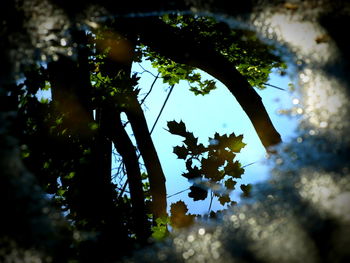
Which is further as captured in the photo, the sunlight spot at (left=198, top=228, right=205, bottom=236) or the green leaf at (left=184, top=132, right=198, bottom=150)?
the green leaf at (left=184, top=132, right=198, bottom=150)

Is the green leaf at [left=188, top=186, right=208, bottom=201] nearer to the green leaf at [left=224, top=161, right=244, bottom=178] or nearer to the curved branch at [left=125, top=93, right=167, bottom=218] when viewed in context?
the green leaf at [left=224, top=161, right=244, bottom=178]

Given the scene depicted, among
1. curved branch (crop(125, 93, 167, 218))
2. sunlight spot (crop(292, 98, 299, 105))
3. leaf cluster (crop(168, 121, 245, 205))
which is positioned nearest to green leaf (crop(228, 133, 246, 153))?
leaf cluster (crop(168, 121, 245, 205))

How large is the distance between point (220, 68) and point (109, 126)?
5.68 feet

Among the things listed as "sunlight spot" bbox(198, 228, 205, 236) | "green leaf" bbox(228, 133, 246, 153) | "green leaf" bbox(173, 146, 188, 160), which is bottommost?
"sunlight spot" bbox(198, 228, 205, 236)

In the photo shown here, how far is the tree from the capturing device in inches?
64.4

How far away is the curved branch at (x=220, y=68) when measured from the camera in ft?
Answer: 7.46

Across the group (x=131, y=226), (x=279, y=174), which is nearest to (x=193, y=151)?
(x=131, y=226)

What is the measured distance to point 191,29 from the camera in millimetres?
3910

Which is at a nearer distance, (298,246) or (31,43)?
(298,246)

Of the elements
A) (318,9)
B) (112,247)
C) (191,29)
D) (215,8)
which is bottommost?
(112,247)

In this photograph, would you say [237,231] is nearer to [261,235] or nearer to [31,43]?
[261,235]

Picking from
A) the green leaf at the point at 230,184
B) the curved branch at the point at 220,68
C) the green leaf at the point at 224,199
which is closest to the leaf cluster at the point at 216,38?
the curved branch at the point at 220,68

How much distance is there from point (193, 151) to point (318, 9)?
218 cm

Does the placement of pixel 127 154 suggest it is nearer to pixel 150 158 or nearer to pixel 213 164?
pixel 150 158
